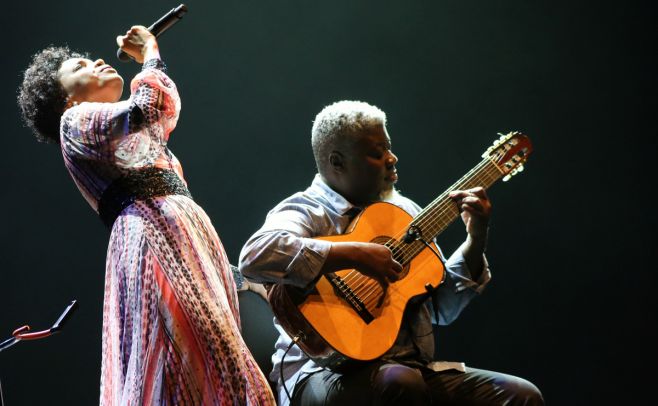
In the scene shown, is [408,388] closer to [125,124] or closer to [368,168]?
[368,168]

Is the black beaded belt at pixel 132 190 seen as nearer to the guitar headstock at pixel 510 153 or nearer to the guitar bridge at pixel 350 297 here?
the guitar bridge at pixel 350 297

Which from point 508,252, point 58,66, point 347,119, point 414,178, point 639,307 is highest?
point 58,66

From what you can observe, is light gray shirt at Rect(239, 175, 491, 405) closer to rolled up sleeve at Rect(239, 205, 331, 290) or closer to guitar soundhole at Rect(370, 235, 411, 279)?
rolled up sleeve at Rect(239, 205, 331, 290)

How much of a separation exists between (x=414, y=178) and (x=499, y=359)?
32.2 inches

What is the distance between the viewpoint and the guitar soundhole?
2.02 metres

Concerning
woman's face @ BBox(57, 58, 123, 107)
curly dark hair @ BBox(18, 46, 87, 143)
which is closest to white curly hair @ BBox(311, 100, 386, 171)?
woman's face @ BBox(57, 58, 123, 107)

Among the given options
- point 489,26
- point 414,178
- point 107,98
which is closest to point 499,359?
point 414,178

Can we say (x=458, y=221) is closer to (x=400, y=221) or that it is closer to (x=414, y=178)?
(x=414, y=178)

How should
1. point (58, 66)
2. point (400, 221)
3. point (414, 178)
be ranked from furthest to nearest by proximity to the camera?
point (414, 178), point (400, 221), point (58, 66)

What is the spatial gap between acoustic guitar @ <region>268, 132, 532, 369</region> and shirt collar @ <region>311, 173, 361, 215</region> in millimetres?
86

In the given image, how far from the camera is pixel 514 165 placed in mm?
2160

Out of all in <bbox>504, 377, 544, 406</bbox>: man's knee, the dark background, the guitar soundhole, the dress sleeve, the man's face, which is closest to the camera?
the dress sleeve

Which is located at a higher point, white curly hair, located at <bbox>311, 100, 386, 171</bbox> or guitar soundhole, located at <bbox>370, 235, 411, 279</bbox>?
white curly hair, located at <bbox>311, 100, 386, 171</bbox>

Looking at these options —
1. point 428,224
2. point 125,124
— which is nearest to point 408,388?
point 428,224
